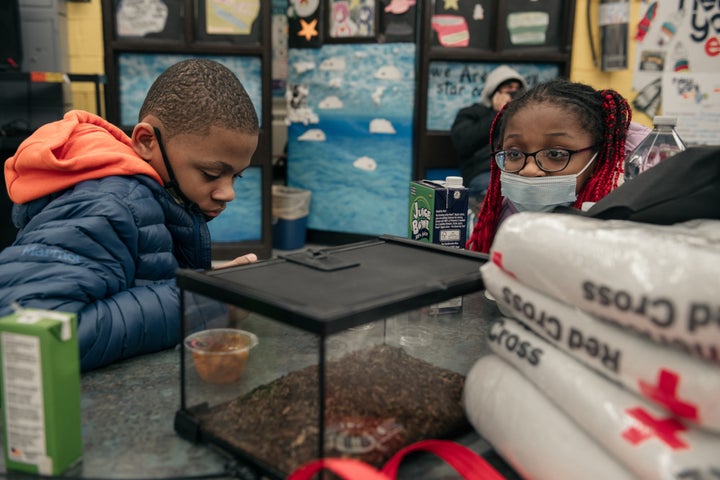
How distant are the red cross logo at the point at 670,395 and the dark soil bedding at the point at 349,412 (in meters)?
0.28

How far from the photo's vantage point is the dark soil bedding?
2.14 feet

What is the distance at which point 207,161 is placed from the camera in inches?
52.0

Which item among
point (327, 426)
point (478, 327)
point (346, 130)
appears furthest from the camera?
point (346, 130)

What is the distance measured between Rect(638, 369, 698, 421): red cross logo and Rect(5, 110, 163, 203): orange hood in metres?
1.02

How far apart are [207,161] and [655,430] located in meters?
1.03

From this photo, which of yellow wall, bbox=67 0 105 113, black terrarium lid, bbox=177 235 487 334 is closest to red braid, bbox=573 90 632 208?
black terrarium lid, bbox=177 235 487 334

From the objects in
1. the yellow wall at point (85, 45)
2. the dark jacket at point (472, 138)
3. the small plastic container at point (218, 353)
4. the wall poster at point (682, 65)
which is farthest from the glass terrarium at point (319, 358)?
the wall poster at point (682, 65)

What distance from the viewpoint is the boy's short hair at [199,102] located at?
4.29 feet

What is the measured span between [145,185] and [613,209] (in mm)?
889

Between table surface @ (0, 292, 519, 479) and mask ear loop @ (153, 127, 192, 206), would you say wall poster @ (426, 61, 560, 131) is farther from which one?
table surface @ (0, 292, 519, 479)

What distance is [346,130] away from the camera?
4355 millimetres

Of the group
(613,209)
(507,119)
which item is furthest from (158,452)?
(507,119)

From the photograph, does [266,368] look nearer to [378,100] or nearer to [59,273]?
[59,273]

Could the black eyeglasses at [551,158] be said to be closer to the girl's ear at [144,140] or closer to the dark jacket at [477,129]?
the girl's ear at [144,140]
